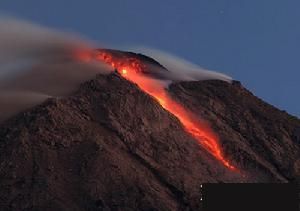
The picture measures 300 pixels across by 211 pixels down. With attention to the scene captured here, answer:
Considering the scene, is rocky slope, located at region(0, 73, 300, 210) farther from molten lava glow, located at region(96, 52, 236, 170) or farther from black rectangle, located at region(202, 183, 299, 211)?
black rectangle, located at region(202, 183, 299, 211)

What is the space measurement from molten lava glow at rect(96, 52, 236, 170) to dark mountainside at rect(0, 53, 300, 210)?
62.0 inches

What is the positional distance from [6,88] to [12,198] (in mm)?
31089

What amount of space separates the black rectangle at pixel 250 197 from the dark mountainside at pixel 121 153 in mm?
33018

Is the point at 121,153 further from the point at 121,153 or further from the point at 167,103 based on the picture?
the point at 167,103

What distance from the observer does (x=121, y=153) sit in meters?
74.2

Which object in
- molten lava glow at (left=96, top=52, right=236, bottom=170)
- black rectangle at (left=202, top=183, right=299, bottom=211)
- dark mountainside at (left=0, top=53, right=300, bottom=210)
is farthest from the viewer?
molten lava glow at (left=96, top=52, right=236, bottom=170)

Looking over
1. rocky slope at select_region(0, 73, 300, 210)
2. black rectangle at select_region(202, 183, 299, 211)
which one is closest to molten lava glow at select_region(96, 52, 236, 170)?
rocky slope at select_region(0, 73, 300, 210)

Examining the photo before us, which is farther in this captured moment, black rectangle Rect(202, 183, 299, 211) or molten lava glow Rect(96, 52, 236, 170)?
molten lava glow Rect(96, 52, 236, 170)

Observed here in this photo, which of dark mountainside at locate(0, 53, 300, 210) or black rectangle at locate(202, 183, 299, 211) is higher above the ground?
black rectangle at locate(202, 183, 299, 211)

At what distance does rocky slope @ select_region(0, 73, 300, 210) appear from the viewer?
66.6m

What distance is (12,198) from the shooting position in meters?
65.2

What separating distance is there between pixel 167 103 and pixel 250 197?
61.2 m

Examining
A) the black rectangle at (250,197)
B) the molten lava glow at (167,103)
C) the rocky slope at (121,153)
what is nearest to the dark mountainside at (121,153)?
the rocky slope at (121,153)

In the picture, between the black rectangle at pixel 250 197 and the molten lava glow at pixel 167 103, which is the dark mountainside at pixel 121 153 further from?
the black rectangle at pixel 250 197
